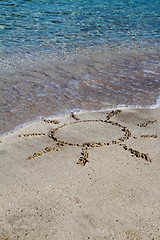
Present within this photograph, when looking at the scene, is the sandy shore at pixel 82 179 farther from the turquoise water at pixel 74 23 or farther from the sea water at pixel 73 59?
the turquoise water at pixel 74 23

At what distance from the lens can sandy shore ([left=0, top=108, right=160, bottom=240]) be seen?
4016 millimetres

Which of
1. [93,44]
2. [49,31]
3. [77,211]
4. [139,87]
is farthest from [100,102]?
[49,31]

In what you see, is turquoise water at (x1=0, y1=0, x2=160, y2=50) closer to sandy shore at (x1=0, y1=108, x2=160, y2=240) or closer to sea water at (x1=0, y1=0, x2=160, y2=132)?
sea water at (x1=0, y1=0, x2=160, y2=132)

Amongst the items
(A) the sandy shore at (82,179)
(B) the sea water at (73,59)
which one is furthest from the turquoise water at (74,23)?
(A) the sandy shore at (82,179)

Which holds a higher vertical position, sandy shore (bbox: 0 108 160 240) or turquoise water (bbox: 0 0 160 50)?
sandy shore (bbox: 0 108 160 240)

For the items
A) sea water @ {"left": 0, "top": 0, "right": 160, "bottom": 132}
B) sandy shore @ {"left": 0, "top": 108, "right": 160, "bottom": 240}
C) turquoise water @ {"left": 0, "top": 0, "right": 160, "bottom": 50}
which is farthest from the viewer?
turquoise water @ {"left": 0, "top": 0, "right": 160, "bottom": 50}

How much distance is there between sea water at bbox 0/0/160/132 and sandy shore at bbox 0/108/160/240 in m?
0.79

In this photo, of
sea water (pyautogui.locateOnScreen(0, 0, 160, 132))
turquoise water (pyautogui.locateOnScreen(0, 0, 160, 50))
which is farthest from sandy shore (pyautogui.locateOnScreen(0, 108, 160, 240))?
turquoise water (pyautogui.locateOnScreen(0, 0, 160, 50))

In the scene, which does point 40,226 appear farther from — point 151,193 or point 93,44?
point 93,44

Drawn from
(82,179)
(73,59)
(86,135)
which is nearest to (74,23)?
(73,59)

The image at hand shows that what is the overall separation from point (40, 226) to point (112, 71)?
5981 millimetres

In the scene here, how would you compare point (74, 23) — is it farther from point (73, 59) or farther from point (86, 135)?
point (86, 135)

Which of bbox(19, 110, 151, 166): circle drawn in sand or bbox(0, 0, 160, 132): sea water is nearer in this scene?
bbox(19, 110, 151, 166): circle drawn in sand

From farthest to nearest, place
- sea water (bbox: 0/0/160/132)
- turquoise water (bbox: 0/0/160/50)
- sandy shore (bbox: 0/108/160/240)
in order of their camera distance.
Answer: turquoise water (bbox: 0/0/160/50) → sea water (bbox: 0/0/160/132) → sandy shore (bbox: 0/108/160/240)
